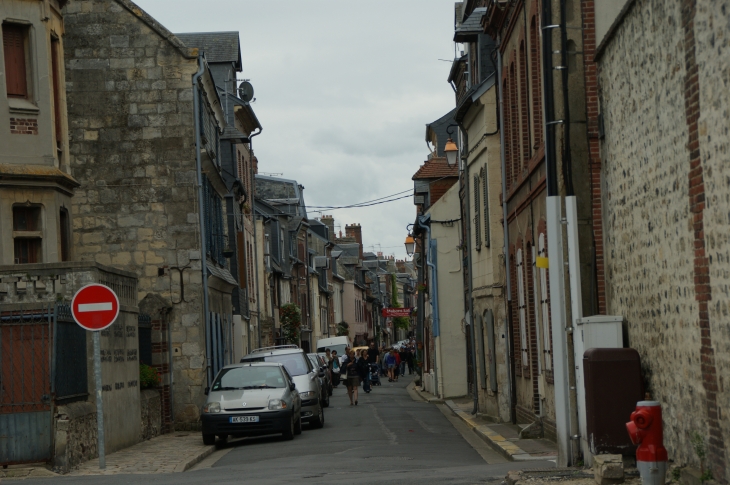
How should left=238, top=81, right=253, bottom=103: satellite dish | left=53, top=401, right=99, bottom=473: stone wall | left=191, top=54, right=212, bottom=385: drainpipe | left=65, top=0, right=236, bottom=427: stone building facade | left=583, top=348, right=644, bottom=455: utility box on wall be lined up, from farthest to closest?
left=238, top=81, right=253, bottom=103: satellite dish, left=65, top=0, right=236, bottom=427: stone building facade, left=191, top=54, right=212, bottom=385: drainpipe, left=53, top=401, right=99, bottom=473: stone wall, left=583, top=348, right=644, bottom=455: utility box on wall

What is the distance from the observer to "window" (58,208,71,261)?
21.8 meters

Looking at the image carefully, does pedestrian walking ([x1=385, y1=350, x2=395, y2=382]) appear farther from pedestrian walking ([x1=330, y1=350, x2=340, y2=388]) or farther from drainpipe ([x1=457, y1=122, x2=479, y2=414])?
drainpipe ([x1=457, y1=122, x2=479, y2=414])

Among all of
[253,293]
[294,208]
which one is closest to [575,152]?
[253,293]

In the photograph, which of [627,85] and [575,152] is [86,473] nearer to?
[575,152]

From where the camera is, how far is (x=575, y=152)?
14000mm

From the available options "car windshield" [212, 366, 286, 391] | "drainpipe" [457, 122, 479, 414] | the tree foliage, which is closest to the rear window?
"drainpipe" [457, 122, 479, 414]

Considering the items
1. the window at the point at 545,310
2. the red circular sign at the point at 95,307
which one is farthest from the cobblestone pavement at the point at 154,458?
the window at the point at 545,310

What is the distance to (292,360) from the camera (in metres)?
26.4

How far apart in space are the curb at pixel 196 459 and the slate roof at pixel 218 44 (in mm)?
21417

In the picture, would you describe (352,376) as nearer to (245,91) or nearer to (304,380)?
(304,380)

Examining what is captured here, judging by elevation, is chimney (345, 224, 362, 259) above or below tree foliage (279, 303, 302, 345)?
above

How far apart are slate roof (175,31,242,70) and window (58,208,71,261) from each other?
16786 mm

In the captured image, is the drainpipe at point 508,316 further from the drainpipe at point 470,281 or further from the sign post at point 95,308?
the sign post at point 95,308

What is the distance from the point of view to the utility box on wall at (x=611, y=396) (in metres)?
11.2
